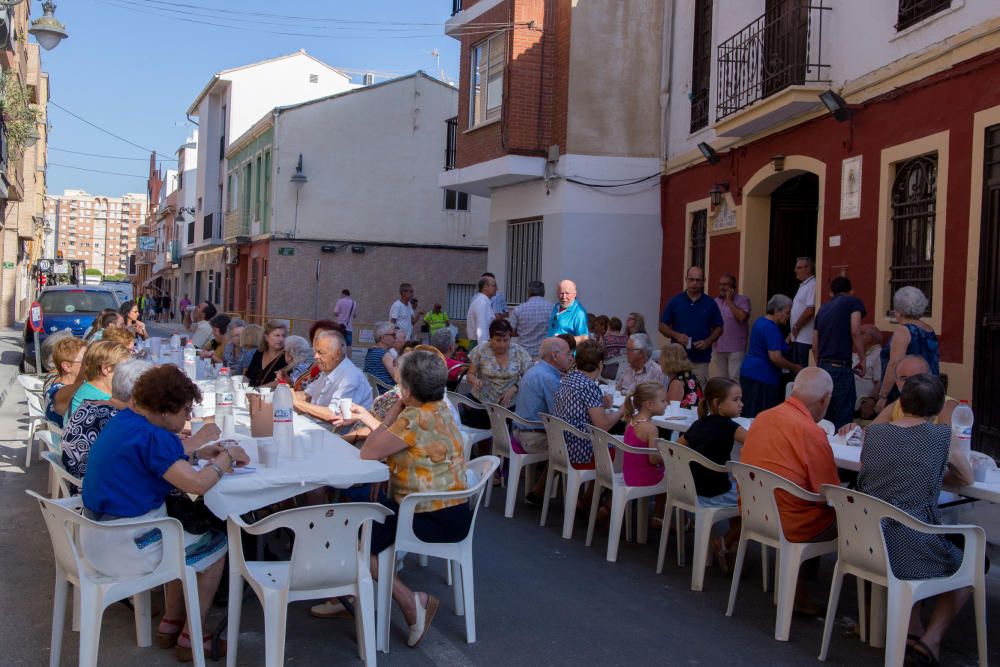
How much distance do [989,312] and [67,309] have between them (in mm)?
17046

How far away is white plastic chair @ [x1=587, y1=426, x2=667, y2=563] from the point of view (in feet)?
21.2

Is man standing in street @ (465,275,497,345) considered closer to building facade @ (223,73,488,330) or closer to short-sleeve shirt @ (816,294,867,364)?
short-sleeve shirt @ (816,294,867,364)

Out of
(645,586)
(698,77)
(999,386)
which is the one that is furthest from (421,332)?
(645,586)

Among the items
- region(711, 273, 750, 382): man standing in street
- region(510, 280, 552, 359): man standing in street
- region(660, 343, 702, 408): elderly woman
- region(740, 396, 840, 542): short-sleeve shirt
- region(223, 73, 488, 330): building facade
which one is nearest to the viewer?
region(740, 396, 840, 542): short-sleeve shirt

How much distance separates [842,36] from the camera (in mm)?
10836

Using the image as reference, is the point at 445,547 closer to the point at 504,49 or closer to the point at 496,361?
the point at 496,361

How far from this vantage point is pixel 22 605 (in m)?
5.28

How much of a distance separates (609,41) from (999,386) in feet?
31.2

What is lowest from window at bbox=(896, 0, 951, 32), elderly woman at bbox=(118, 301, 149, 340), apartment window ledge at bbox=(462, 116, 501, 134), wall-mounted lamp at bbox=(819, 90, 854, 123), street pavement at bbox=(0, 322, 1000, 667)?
street pavement at bbox=(0, 322, 1000, 667)

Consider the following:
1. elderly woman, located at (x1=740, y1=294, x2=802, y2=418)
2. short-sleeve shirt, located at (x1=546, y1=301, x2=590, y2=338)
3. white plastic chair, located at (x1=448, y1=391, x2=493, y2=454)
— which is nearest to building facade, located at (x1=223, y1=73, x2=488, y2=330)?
short-sleeve shirt, located at (x1=546, y1=301, x2=590, y2=338)

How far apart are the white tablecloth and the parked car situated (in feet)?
51.0

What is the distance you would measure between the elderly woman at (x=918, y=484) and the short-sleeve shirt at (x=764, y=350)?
5.05m

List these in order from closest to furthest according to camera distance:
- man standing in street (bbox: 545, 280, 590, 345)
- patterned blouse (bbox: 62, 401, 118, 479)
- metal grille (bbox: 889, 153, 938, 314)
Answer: patterned blouse (bbox: 62, 401, 118, 479) → metal grille (bbox: 889, 153, 938, 314) → man standing in street (bbox: 545, 280, 590, 345)

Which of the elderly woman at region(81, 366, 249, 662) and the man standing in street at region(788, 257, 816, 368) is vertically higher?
the man standing in street at region(788, 257, 816, 368)
